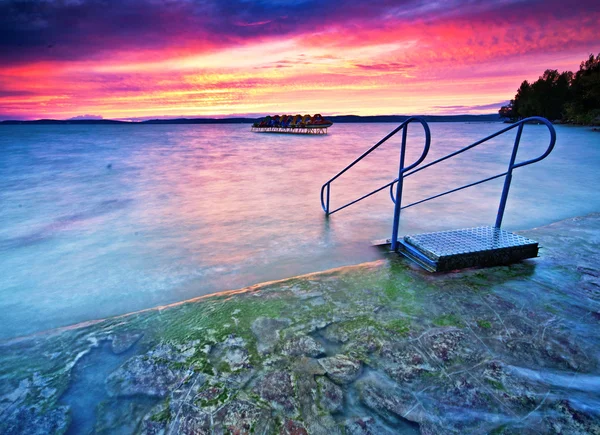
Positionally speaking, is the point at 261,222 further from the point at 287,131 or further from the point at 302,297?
the point at 287,131

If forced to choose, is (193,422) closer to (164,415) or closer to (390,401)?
(164,415)

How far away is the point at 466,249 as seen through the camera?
279 cm

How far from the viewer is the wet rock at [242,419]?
1440 mm

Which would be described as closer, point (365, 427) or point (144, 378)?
point (365, 427)

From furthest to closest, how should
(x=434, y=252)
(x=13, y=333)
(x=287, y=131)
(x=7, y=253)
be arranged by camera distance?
(x=287, y=131), (x=7, y=253), (x=434, y=252), (x=13, y=333)

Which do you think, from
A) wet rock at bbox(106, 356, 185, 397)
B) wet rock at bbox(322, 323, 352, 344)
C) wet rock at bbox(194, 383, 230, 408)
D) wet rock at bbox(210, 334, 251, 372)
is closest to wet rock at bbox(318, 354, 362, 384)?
wet rock at bbox(322, 323, 352, 344)

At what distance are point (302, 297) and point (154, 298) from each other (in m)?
1.40

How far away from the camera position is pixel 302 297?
95.5 inches

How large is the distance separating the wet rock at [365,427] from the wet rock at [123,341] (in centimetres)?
143

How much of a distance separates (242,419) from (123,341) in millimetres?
1060

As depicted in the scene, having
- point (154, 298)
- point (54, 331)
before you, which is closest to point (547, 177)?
point (154, 298)

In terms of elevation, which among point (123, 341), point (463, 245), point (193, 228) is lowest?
point (193, 228)

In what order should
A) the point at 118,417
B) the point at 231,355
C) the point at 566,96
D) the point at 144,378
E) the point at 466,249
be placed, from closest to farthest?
the point at 118,417 → the point at 144,378 → the point at 231,355 → the point at 466,249 → the point at 566,96

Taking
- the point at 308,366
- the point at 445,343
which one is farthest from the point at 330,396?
the point at 445,343
